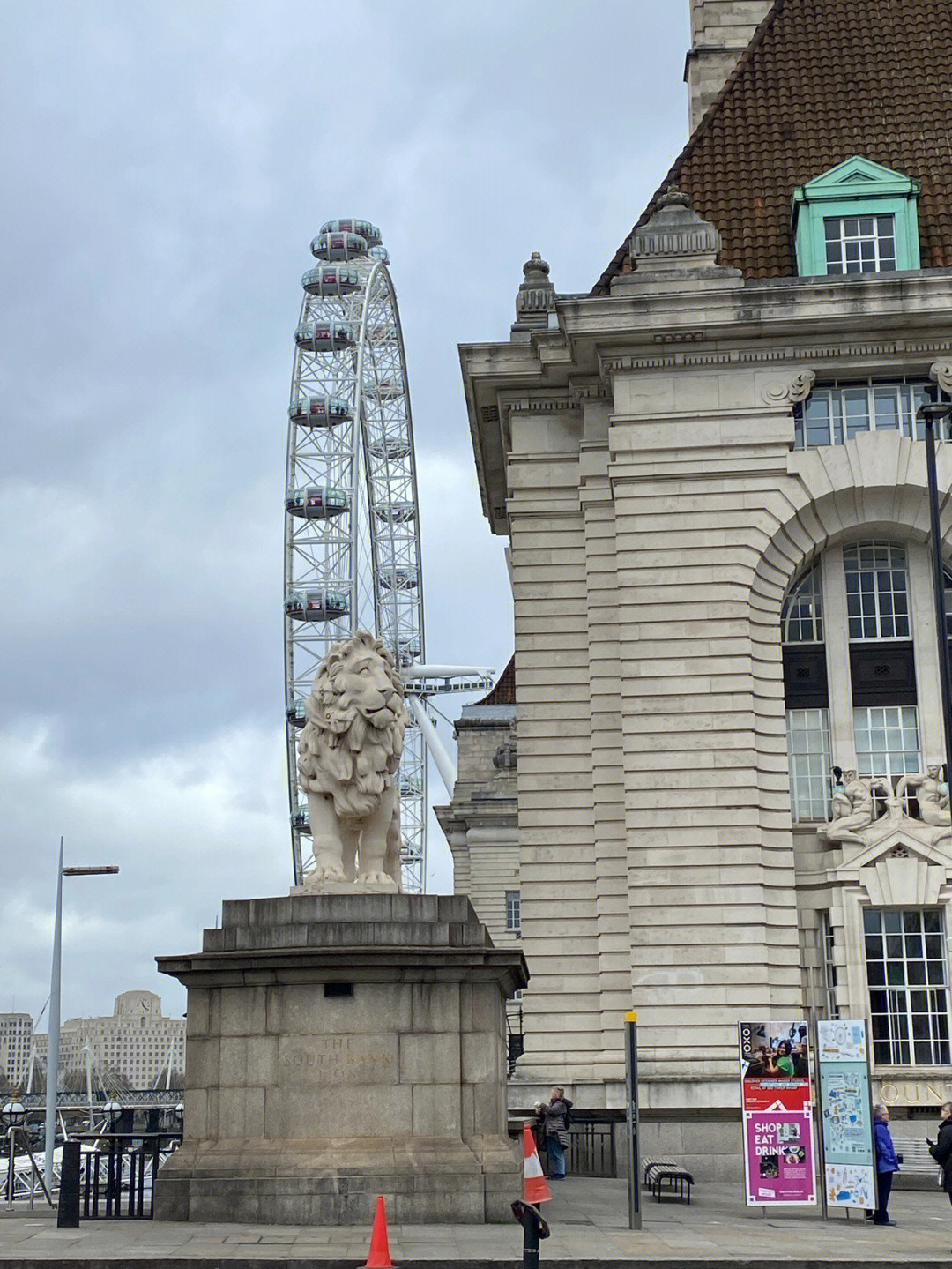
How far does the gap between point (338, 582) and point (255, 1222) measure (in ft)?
179

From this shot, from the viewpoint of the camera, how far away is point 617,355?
3688 cm

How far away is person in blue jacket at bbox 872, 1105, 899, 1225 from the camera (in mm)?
22812

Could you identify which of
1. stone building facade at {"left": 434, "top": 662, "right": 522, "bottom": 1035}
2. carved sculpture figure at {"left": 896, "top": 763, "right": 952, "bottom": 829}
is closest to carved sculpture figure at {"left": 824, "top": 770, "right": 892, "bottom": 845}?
carved sculpture figure at {"left": 896, "top": 763, "right": 952, "bottom": 829}

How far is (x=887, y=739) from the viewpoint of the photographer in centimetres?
3603

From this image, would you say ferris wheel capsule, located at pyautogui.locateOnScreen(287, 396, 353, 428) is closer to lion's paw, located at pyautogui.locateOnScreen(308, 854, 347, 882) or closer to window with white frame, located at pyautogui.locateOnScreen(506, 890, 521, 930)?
window with white frame, located at pyautogui.locateOnScreen(506, 890, 521, 930)

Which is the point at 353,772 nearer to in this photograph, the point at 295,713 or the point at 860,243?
the point at 860,243

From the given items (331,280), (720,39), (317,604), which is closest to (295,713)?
(317,604)

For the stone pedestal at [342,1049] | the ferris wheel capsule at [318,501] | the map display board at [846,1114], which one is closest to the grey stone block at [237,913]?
the stone pedestal at [342,1049]

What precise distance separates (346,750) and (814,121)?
80.3 ft

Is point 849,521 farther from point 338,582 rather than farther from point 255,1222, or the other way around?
point 338,582

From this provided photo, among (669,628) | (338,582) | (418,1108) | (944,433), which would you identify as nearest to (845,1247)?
(418,1108)

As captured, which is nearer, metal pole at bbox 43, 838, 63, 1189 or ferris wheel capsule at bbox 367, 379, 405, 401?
metal pole at bbox 43, 838, 63, 1189

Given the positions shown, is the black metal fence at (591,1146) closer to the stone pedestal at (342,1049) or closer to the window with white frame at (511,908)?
the stone pedestal at (342,1049)

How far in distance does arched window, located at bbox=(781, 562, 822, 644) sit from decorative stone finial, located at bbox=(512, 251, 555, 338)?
28.5 ft
